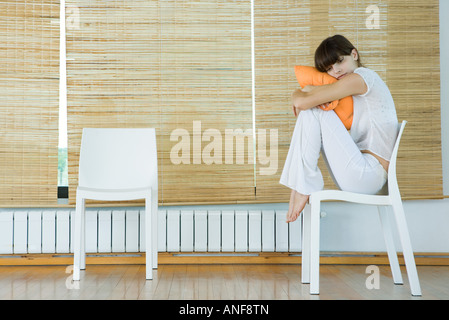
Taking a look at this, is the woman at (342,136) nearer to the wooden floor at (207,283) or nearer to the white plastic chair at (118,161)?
the wooden floor at (207,283)

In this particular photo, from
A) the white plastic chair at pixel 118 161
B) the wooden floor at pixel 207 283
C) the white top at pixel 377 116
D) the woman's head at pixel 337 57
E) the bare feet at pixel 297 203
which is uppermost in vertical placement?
the woman's head at pixel 337 57

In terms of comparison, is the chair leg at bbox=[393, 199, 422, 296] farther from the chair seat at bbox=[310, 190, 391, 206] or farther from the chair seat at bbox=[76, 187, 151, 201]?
the chair seat at bbox=[76, 187, 151, 201]

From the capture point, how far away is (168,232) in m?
3.24

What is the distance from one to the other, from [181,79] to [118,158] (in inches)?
27.8

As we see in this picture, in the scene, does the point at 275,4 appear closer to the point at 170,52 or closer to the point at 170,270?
the point at 170,52

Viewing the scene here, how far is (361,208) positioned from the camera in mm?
3375

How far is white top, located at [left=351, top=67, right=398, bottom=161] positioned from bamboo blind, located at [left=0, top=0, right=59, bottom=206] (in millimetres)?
2008

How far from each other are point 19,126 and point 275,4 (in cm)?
190

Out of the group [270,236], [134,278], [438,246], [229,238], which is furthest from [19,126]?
[438,246]

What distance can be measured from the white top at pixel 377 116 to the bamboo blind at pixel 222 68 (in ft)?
3.20

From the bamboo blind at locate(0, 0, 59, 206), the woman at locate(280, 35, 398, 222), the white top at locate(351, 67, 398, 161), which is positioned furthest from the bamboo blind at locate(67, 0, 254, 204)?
the white top at locate(351, 67, 398, 161)

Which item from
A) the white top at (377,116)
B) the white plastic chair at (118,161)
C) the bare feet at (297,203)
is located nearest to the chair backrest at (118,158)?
the white plastic chair at (118,161)

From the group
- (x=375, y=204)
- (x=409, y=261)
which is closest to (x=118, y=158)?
(x=375, y=204)

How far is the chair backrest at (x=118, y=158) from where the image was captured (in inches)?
118
